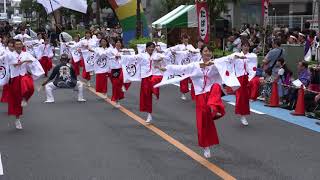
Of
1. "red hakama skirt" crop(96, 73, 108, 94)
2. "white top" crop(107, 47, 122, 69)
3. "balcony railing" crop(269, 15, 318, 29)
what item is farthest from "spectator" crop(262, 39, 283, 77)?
"balcony railing" crop(269, 15, 318, 29)

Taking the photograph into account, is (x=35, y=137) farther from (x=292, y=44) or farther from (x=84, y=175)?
(x=292, y=44)

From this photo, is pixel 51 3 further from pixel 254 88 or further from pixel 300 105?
pixel 300 105

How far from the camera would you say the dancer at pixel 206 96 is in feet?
26.2

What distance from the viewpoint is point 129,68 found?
12.7 metres

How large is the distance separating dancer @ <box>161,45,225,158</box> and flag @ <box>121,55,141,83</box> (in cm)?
410

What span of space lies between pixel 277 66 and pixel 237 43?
25.3 ft

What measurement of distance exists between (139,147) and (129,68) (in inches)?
157

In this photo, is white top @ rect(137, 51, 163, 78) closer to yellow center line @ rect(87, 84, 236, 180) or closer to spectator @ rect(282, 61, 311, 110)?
yellow center line @ rect(87, 84, 236, 180)

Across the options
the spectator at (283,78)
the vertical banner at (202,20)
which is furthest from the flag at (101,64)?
the vertical banner at (202,20)

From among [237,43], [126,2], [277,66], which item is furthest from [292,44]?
[126,2]

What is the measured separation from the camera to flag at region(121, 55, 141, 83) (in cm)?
1252

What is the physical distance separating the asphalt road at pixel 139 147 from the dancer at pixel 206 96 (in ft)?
1.12

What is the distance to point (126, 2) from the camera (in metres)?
30.8

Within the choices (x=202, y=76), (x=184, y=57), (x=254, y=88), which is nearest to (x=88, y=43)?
(x=184, y=57)
